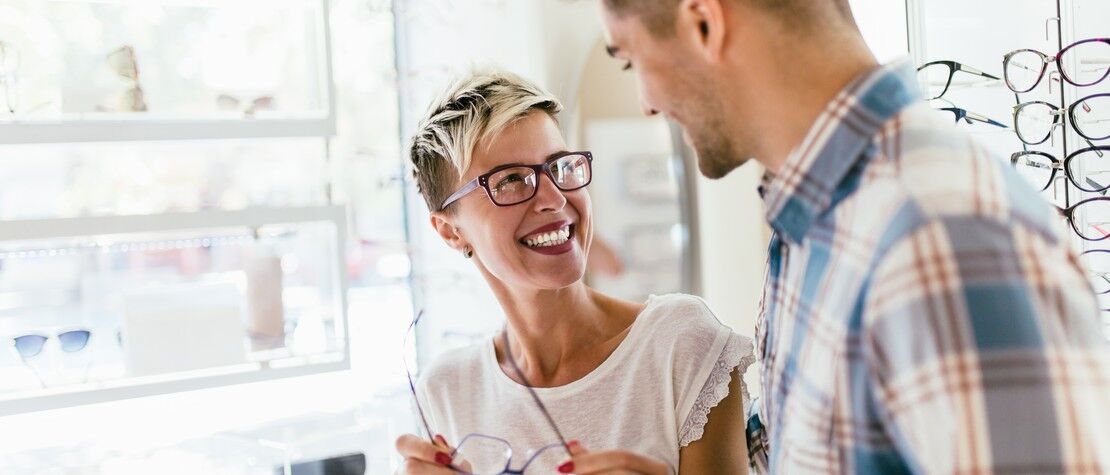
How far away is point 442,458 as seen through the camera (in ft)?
3.91

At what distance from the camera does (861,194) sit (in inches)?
29.7

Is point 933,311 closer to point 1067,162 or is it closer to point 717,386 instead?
point 717,386

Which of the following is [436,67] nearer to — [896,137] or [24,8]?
[24,8]

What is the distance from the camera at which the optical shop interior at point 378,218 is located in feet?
4.64

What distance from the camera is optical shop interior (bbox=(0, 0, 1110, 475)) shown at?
4.64 ft

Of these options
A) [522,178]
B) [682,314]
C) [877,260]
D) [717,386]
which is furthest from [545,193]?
[877,260]

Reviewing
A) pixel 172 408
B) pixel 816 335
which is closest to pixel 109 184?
pixel 172 408

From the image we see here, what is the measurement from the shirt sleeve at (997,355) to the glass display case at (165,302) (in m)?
1.72

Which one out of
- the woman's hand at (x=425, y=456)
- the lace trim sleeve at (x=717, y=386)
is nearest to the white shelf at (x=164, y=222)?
the woman's hand at (x=425, y=456)

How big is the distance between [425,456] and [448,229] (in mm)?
464

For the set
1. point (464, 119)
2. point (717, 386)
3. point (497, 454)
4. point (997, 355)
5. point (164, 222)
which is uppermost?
point (464, 119)

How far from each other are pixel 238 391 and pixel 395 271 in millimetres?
704

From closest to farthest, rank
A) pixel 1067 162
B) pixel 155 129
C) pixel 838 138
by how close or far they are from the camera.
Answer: pixel 838 138 → pixel 1067 162 → pixel 155 129

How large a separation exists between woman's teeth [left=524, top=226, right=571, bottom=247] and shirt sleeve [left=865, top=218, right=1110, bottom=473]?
0.77 m
